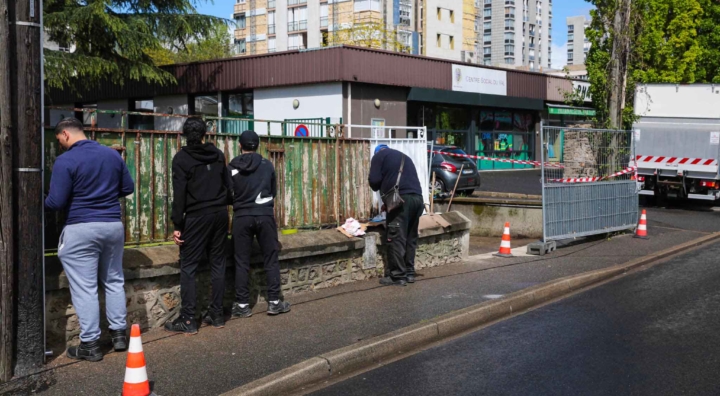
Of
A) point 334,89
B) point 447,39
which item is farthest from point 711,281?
point 447,39

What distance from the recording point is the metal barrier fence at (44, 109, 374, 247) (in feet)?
22.8

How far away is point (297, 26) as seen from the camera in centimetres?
6838

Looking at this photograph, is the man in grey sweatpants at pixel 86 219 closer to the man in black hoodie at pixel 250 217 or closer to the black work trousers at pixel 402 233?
the man in black hoodie at pixel 250 217

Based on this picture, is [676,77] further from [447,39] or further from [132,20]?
[447,39]

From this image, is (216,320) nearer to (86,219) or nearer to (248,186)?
(248,186)

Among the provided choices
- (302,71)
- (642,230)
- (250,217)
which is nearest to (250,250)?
(250,217)

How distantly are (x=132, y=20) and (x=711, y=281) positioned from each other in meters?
16.9

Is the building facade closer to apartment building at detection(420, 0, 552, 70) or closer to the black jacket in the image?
apartment building at detection(420, 0, 552, 70)

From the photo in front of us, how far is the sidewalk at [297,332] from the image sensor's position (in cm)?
530

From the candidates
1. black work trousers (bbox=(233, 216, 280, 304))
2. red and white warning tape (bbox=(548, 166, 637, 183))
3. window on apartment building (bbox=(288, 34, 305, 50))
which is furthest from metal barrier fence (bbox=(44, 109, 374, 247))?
window on apartment building (bbox=(288, 34, 305, 50))

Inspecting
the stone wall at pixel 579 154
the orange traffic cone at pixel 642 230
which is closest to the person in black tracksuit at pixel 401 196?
the stone wall at pixel 579 154

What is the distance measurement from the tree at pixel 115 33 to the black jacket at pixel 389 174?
12.9 metres

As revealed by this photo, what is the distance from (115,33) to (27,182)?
1600 centimetres

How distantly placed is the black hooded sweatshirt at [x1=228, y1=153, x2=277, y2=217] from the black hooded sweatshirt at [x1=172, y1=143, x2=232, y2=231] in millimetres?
473
